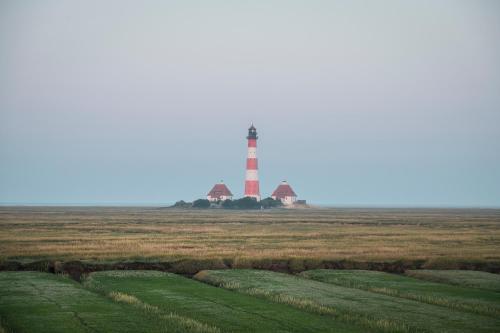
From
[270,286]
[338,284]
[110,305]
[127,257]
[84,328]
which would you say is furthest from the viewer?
[127,257]

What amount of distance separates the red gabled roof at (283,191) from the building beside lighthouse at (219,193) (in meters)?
12.4

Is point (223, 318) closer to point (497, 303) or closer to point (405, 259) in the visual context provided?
point (497, 303)

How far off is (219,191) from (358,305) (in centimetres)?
14948

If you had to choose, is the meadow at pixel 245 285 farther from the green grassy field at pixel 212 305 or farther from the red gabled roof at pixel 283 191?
the red gabled roof at pixel 283 191

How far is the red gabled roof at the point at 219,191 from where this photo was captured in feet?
577

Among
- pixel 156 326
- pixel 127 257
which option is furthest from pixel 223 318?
pixel 127 257

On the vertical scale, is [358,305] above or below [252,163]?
below

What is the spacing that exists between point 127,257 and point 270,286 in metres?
16.4

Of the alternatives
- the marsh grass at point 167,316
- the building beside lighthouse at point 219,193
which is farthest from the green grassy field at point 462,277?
the building beside lighthouse at point 219,193

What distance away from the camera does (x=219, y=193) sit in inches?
6929

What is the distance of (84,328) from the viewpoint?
2145cm

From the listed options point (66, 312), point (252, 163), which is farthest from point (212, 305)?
point (252, 163)

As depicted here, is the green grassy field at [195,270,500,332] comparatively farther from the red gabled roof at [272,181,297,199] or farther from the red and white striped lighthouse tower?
the red gabled roof at [272,181,297,199]

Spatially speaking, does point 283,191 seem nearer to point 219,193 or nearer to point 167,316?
point 219,193
